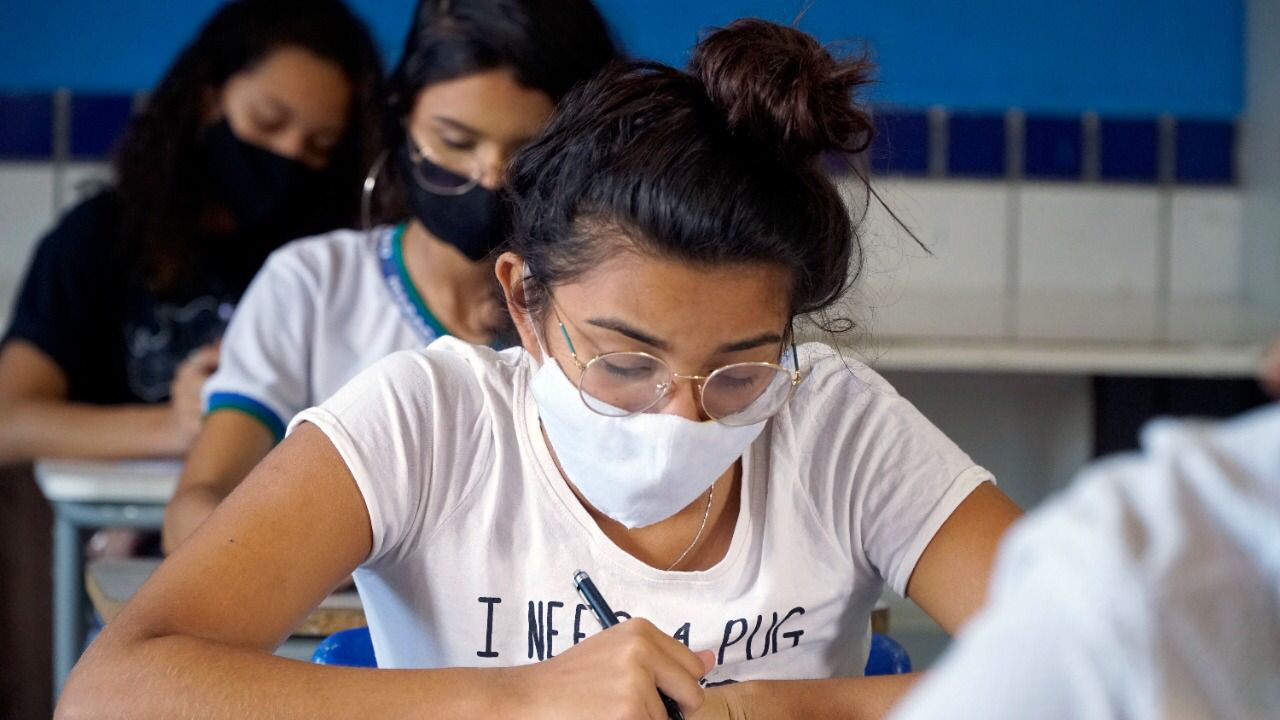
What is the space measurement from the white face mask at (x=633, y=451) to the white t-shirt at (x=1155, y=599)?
30.2 inches

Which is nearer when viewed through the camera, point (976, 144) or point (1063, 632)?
point (1063, 632)

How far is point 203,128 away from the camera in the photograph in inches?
106

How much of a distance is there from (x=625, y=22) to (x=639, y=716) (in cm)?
299

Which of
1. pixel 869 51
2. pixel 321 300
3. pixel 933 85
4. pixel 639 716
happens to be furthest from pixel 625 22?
pixel 639 716

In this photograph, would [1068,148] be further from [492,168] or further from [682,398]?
[682,398]

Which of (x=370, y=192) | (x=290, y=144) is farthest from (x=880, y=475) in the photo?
(x=290, y=144)

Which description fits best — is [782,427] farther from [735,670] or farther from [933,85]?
[933,85]

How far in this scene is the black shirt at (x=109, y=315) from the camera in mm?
2678

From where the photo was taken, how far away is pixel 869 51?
4.38ft

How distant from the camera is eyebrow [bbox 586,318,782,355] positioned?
1.19 metres

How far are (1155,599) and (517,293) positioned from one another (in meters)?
0.97

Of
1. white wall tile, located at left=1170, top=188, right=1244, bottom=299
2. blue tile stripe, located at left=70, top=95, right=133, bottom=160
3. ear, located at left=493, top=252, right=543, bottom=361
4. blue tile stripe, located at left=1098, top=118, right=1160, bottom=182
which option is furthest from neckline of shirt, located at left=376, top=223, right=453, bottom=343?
white wall tile, located at left=1170, top=188, right=1244, bottom=299

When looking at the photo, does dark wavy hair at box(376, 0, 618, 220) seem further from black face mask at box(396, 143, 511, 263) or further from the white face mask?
the white face mask

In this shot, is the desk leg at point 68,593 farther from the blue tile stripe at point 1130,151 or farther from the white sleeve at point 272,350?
the blue tile stripe at point 1130,151
